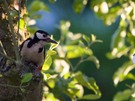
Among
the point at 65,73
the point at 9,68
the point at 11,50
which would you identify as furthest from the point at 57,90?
the point at 9,68

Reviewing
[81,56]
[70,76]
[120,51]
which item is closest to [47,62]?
[70,76]

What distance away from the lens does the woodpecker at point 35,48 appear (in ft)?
9.04

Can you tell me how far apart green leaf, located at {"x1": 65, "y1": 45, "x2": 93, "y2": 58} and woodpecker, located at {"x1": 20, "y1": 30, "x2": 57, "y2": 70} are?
363 mm

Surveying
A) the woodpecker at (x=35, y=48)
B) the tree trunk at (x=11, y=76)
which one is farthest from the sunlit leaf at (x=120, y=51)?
the tree trunk at (x=11, y=76)

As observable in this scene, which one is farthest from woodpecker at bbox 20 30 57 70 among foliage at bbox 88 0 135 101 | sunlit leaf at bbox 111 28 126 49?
sunlit leaf at bbox 111 28 126 49

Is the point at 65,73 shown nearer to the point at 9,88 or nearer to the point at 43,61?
the point at 43,61

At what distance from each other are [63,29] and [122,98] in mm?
511

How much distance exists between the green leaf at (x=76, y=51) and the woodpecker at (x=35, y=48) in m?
0.36

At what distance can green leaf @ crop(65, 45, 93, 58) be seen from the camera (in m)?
3.19

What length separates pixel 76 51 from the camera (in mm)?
3283

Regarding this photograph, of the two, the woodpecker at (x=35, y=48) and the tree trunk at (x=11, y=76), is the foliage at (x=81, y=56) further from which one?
the tree trunk at (x=11, y=76)

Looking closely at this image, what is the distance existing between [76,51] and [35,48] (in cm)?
47

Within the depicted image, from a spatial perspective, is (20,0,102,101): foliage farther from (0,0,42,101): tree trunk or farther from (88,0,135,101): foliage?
(0,0,42,101): tree trunk

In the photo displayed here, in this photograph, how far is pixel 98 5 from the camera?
3525 millimetres
